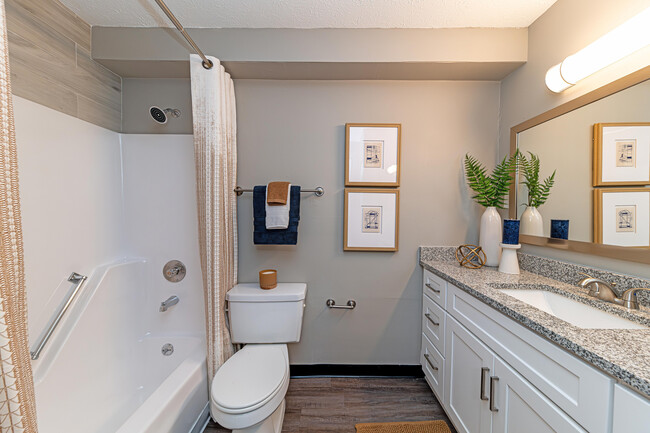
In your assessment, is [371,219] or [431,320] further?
[371,219]

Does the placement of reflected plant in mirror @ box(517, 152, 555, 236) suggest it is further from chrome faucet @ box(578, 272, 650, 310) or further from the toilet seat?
the toilet seat

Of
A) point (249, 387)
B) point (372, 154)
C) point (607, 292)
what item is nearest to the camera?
point (607, 292)

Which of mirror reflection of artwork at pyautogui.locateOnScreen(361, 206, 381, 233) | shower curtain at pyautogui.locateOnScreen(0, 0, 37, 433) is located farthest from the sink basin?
shower curtain at pyautogui.locateOnScreen(0, 0, 37, 433)

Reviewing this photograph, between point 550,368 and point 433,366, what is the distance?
0.89 m

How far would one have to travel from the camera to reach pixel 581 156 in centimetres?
118

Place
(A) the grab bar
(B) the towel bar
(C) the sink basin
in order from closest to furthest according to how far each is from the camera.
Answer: (C) the sink basin < (A) the grab bar < (B) the towel bar

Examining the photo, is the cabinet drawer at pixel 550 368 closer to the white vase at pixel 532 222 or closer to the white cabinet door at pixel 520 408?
the white cabinet door at pixel 520 408

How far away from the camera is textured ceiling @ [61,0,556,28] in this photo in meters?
1.34

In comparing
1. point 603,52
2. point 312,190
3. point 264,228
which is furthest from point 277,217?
point 603,52

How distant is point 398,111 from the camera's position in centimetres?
174

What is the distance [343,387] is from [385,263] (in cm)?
89

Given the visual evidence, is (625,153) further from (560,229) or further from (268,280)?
(268,280)

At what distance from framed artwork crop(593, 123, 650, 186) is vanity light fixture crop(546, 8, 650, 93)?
259 millimetres

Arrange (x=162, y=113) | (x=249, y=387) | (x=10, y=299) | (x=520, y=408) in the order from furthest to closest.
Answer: (x=162, y=113), (x=249, y=387), (x=520, y=408), (x=10, y=299)
